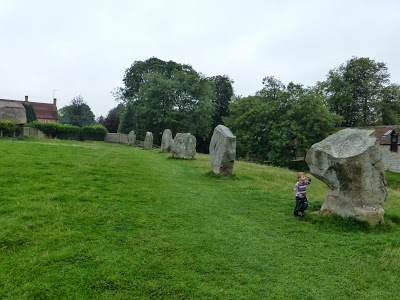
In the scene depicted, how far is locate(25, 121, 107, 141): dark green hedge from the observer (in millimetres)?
32625

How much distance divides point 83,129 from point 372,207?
3978 centimetres

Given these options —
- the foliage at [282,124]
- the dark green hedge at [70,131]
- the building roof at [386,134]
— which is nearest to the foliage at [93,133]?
the dark green hedge at [70,131]

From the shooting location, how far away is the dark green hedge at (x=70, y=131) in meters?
32.6

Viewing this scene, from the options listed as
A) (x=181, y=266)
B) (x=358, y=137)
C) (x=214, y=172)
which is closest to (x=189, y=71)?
(x=214, y=172)

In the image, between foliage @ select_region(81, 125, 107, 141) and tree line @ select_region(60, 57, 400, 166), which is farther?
foliage @ select_region(81, 125, 107, 141)

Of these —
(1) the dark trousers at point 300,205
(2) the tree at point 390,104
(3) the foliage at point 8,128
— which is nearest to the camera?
(1) the dark trousers at point 300,205

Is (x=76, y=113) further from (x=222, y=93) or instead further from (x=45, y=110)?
(x=222, y=93)

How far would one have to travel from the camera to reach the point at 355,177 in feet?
20.0

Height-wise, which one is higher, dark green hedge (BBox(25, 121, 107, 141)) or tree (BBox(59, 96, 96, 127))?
tree (BBox(59, 96, 96, 127))

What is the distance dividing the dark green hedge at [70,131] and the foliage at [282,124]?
20969mm

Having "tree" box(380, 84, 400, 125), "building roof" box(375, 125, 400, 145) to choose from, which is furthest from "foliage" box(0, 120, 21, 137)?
"tree" box(380, 84, 400, 125)

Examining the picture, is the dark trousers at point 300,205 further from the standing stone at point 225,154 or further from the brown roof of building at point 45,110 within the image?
the brown roof of building at point 45,110

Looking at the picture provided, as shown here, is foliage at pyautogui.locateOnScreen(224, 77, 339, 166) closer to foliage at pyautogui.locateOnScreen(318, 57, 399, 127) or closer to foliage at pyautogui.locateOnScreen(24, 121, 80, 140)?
foliage at pyautogui.locateOnScreen(318, 57, 399, 127)

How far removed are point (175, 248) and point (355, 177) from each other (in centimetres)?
437
